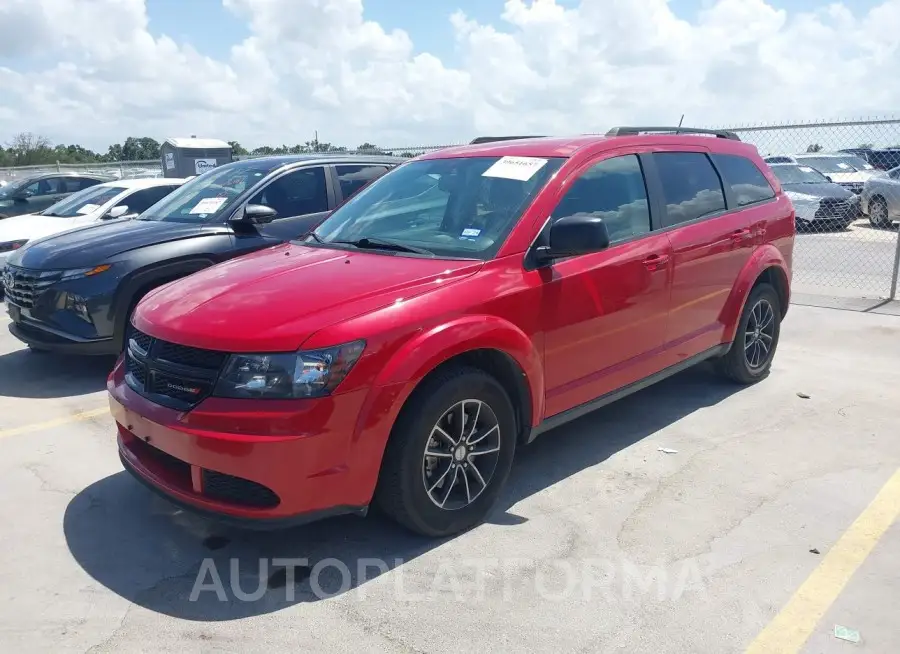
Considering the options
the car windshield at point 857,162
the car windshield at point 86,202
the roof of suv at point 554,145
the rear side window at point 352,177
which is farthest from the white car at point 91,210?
the car windshield at point 857,162

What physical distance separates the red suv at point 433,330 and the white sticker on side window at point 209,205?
2.29 meters

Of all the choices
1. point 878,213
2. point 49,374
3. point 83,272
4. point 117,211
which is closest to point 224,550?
point 83,272

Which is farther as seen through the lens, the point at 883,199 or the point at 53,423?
the point at 883,199

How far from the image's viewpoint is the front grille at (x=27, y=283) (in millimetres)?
5863

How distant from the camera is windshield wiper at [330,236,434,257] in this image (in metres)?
3.90

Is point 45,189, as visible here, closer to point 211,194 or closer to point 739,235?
point 211,194

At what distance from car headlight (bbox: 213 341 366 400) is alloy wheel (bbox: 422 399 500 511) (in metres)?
0.57

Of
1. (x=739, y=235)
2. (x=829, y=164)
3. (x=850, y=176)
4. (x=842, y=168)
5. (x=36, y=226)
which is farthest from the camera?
(x=829, y=164)

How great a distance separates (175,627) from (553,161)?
9.59 feet

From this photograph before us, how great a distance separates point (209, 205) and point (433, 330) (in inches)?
163

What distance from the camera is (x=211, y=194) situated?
685 cm

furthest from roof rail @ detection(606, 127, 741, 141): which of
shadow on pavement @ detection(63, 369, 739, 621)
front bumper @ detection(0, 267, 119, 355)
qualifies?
front bumper @ detection(0, 267, 119, 355)

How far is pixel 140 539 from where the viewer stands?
3.62m

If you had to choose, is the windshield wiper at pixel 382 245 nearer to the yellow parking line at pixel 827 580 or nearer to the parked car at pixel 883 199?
the yellow parking line at pixel 827 580
